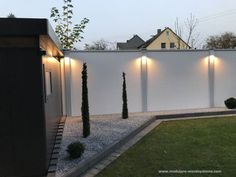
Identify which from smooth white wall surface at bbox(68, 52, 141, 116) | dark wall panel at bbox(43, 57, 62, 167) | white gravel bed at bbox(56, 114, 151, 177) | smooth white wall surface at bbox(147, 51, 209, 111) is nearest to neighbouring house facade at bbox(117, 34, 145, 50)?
smooth white wall surface at bbox(147, 51, 209, 111)

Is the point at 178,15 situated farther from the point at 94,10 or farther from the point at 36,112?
the point at 36,112

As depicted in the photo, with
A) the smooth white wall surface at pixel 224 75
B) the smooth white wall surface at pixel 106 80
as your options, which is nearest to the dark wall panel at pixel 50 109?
the smooth white wall surface at pixel 106 80

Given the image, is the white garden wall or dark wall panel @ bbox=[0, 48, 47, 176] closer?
dark wall panel @ bbox=[0, 48, 47, 176]

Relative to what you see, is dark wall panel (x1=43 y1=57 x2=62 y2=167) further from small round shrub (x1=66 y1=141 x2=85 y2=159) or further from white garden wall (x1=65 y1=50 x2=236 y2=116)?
white garden wall (x1=65 y1=50 x2=236 y2=116)

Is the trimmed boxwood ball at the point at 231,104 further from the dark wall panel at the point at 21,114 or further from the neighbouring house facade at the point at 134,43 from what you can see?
the neighbouring house facade at the point at 134,43

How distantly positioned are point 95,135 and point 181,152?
7.98ft

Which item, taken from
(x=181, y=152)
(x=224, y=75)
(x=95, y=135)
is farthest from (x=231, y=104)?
(x=95, y=135)

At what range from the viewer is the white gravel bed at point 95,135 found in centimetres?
590

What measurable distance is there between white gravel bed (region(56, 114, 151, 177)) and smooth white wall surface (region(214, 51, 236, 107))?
4.62 metres

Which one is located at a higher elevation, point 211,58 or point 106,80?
point 211,58

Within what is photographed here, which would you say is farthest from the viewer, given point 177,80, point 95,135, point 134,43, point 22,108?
point 134,43

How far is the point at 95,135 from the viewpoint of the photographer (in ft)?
26.9

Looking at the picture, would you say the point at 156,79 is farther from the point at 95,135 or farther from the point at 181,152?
the point at 181,152

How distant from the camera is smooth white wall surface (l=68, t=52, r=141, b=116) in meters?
12.3
